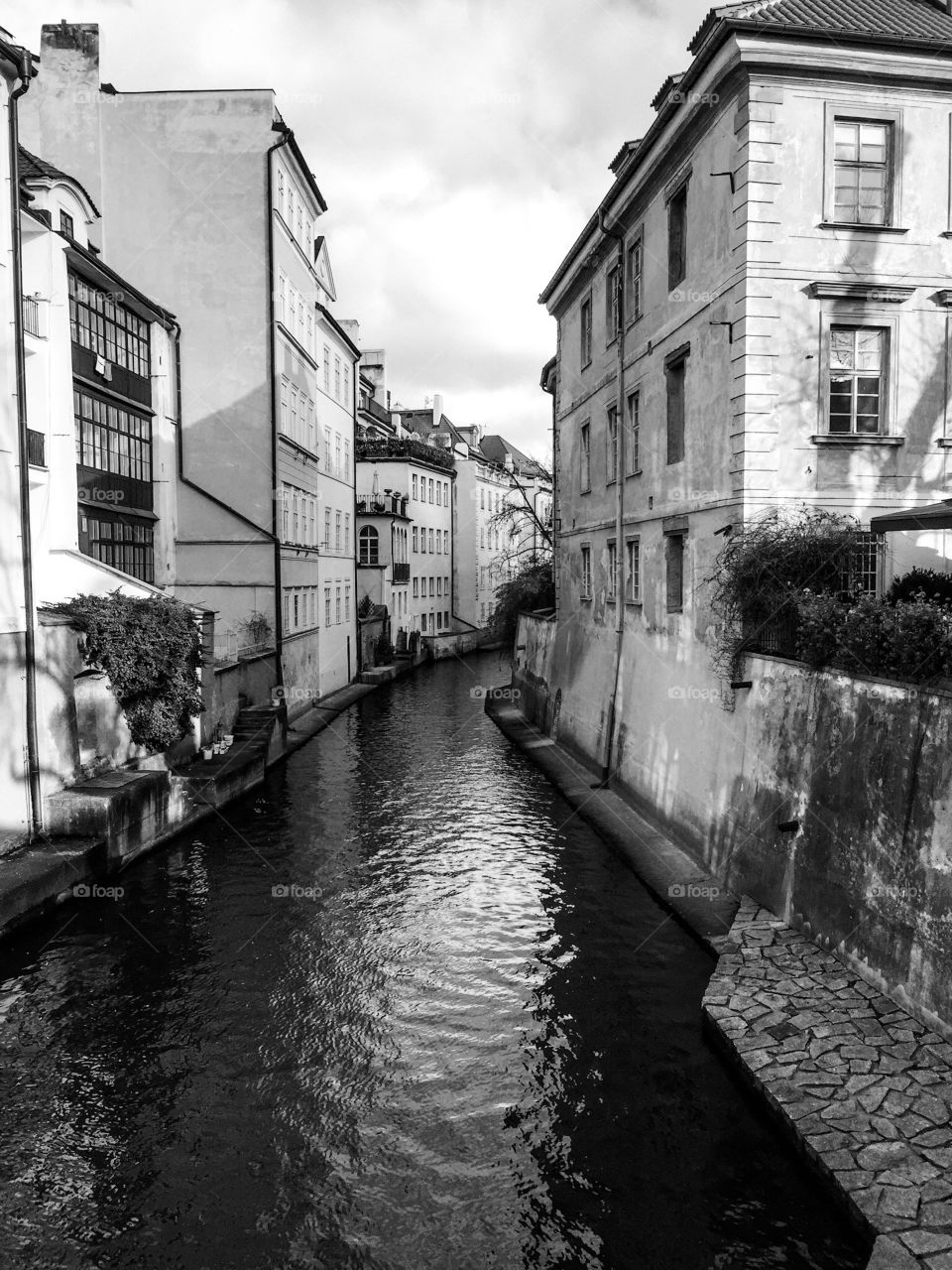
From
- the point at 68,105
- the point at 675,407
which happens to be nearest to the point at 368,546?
the point at 68,105

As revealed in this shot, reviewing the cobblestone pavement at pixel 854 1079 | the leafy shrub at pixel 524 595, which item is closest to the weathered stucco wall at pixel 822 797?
the cobblestone pavement at pixel 854 1079

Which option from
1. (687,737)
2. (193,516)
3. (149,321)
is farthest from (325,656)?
(687,737)

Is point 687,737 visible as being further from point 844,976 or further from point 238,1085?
point 238,1085

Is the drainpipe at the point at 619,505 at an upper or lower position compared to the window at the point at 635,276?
lower

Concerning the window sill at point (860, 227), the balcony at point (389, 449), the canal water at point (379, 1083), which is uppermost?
the balcony at point (389, 449)

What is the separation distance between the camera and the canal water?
7191 millimetres

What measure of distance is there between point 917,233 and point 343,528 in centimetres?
2720

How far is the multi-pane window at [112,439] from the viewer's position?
65.0 ft

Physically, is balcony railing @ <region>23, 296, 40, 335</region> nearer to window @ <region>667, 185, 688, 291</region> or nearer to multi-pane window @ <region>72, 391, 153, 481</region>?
multi-pane window @ <region>72, 391, 153, 481</region>

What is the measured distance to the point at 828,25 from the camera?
43.6 ft

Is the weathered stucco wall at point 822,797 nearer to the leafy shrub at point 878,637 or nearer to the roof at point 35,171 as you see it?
the leafy shrub at point 878,637

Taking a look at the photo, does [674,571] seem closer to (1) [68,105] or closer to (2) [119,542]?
(2) [119,542]

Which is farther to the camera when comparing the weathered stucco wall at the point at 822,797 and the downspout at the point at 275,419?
the downspout at the point at 275,419

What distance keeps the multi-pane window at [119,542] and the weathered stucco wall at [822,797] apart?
11867mm
